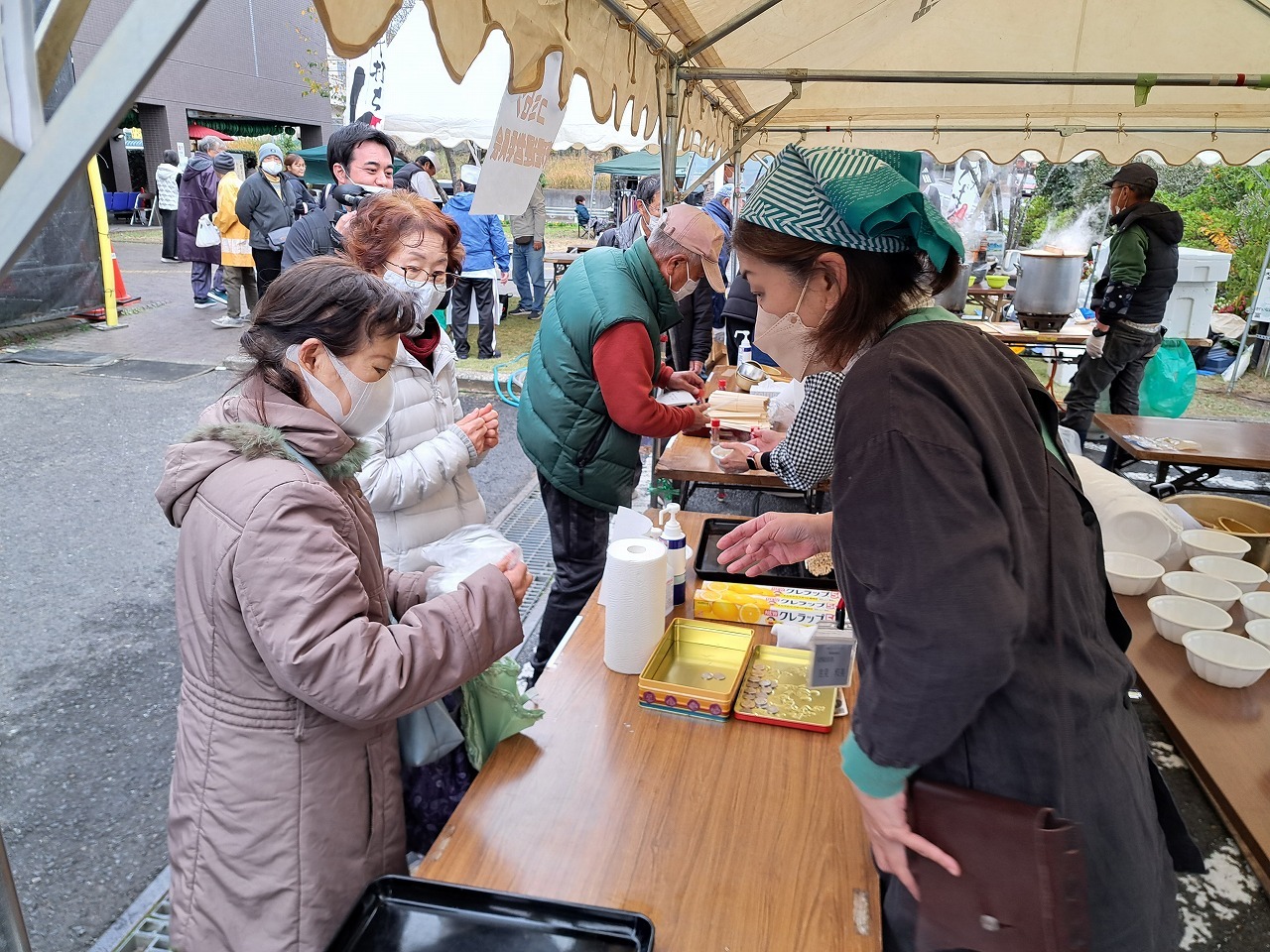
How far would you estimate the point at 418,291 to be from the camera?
258 centimetres

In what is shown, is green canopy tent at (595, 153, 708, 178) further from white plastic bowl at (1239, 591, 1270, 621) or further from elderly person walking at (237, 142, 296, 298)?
white plastic bowl at (1239, 591, 1270, 621)

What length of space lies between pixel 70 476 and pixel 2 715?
287 centimetres

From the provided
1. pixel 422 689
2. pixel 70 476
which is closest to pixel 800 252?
pixel 422 689

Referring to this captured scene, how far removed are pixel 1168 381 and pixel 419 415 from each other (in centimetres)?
696

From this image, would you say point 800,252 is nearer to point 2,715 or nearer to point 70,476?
point 2,715

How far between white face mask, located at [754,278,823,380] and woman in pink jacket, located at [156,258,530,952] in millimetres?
656

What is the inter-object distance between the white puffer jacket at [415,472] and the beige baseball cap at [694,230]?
0.98m

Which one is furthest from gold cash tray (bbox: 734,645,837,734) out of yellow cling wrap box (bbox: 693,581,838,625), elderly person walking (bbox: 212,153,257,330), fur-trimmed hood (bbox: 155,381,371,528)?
elderly person walking (bbox: 212,153,257,330)

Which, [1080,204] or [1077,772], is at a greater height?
[1080,204]

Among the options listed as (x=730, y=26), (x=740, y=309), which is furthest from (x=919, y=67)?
(x=730, y=26)

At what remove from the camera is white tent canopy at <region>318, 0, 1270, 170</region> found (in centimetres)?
254

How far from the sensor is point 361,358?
159cm

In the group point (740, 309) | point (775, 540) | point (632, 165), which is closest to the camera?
point (775, 540)

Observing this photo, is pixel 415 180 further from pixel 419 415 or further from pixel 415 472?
pixel 415 472
